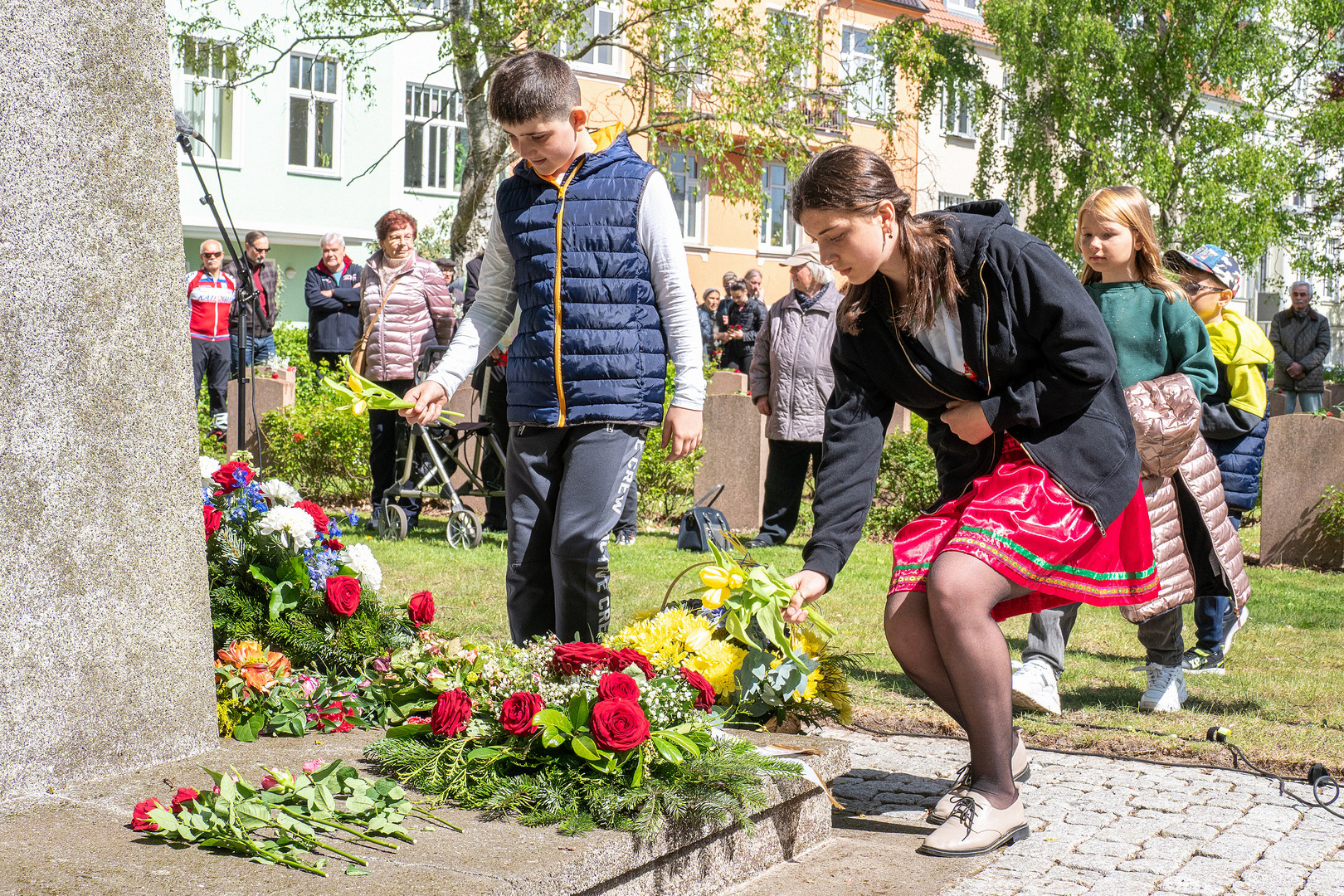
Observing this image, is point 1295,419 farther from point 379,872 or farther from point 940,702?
point 379,872

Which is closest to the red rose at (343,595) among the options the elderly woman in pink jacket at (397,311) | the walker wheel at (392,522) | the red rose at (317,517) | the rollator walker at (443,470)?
the red rose at (317,517)

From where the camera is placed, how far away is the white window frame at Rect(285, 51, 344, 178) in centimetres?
2873

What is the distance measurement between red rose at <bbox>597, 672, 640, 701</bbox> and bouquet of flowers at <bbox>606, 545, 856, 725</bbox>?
0.44 meters

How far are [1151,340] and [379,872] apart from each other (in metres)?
3.56

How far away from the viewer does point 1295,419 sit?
9680mm

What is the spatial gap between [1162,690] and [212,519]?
3.59 m

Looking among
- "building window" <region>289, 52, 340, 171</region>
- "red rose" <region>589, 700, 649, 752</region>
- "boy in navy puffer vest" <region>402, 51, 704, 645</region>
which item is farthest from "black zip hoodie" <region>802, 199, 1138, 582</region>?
"building window" <region>289, 52, 340, 171</region>

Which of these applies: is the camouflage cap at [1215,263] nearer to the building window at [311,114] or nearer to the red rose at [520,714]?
the red rose at [520,714]

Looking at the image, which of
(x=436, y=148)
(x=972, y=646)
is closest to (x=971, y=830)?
(x=972, y=646)

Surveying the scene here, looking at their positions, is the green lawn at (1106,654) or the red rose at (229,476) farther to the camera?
the green lawn at (1106,654)

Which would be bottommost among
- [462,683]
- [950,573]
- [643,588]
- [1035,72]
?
[643,588]

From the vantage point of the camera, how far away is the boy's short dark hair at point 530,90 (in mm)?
3834

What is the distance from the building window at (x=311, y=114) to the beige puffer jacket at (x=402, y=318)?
20668 millimetres

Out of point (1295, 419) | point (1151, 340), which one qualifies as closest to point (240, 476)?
point (1151, 340)
